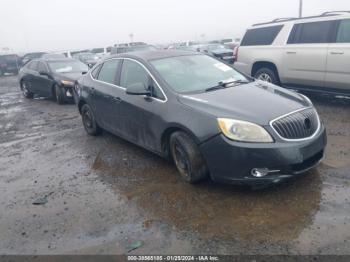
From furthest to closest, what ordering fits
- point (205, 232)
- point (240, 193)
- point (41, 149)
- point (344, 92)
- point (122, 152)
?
point (344, 92) → point (41, 149) → point (122, 152) → point (240, 193) → point (205, 232)

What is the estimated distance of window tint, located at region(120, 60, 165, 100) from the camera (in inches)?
187

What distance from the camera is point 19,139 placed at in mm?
7590

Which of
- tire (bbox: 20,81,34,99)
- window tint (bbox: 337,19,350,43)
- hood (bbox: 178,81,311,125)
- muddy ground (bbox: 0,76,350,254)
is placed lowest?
tire (bbox: 20,81,34,99)

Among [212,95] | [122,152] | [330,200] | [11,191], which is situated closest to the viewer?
[330,200]

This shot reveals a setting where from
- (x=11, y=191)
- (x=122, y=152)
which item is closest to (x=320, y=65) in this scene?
(x=122, y=152)

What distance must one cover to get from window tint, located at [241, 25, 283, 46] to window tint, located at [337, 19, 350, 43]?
5.21 ft

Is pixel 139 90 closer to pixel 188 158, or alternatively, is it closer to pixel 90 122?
pixel 188 158

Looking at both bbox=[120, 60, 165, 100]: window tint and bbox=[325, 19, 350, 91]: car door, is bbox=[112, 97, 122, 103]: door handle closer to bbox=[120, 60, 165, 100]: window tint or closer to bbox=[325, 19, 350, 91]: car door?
bbox=[120, 60, 165, 100]: window tint

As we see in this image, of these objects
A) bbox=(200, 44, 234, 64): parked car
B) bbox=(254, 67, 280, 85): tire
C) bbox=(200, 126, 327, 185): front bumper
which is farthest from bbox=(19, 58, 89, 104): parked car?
bbox=(200, 44, 234, 64): parked car

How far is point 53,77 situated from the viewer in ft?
37.3

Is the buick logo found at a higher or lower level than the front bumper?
higher

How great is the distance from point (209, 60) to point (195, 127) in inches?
74.1

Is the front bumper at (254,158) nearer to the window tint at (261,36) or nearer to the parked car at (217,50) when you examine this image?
the window tint at (261,36)

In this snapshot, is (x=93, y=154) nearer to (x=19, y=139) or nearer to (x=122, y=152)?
(x=122, y=152)
